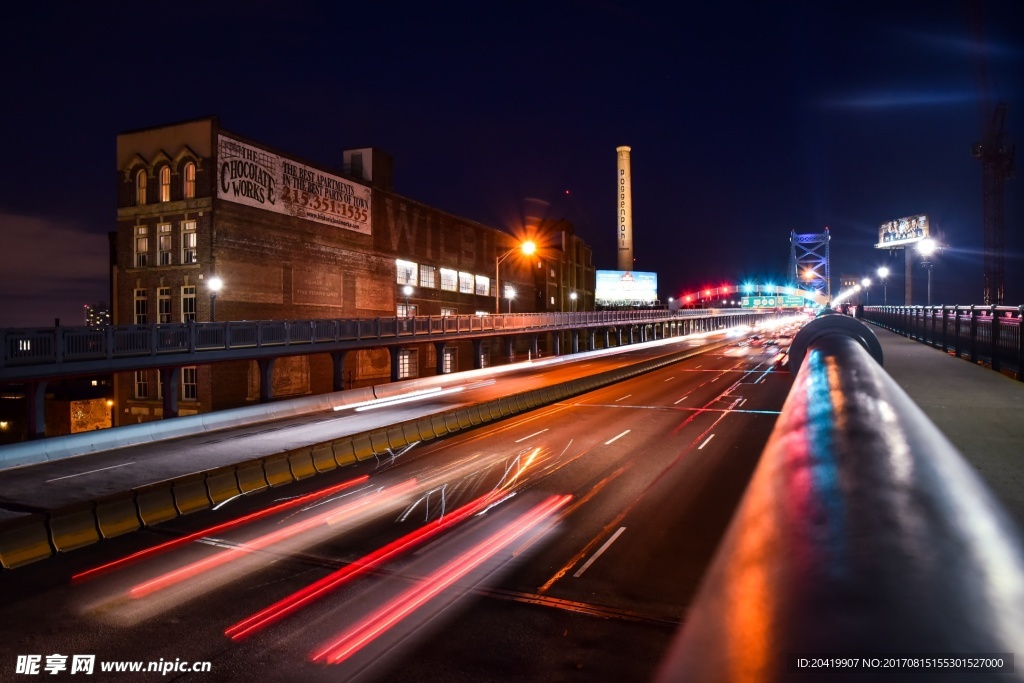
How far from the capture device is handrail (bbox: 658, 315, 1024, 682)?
51.9 inches

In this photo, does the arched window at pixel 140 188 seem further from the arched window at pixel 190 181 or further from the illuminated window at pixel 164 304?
the illuminated window at pixel 164 304

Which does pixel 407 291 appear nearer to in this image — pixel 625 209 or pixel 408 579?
pixel 408 579

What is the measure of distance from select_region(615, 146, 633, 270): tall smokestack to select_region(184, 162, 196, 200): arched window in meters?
128

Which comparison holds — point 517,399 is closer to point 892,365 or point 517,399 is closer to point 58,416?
point 892,365

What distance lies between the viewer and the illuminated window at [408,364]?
2156 inches

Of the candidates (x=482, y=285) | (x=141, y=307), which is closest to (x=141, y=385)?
(x=141, y=307)

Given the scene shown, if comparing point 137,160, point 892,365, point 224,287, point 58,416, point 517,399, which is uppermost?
point 137,160

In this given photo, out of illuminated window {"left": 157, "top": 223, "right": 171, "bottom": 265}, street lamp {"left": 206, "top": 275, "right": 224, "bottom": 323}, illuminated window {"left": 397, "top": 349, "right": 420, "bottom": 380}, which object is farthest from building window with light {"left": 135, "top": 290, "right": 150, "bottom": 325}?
illuminated window {"left": 397, "top": 349, "right": 420, "bottom": 380}

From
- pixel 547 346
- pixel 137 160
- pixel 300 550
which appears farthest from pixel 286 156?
pixel 547 346

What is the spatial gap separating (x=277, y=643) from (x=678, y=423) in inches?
804

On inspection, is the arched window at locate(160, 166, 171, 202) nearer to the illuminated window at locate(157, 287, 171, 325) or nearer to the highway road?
the illuminated window at locate(157, 287, 171, 325)

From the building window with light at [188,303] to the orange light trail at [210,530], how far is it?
25933 mm

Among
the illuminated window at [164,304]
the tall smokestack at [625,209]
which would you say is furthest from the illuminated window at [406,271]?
the tall smokestack at [625,209]

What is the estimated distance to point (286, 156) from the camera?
146 ft
